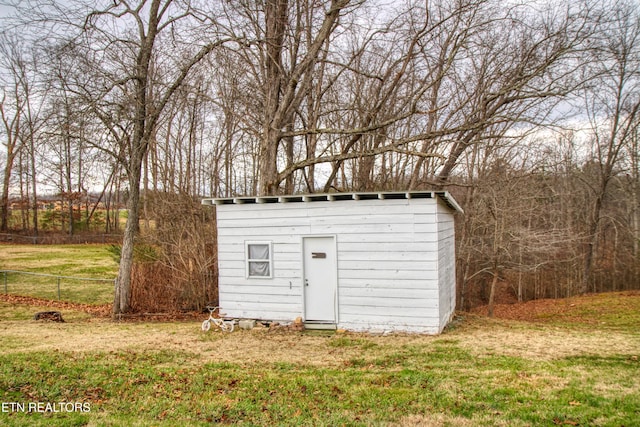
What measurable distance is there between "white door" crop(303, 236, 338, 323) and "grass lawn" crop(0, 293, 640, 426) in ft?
1.97

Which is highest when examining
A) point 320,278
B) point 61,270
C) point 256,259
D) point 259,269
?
point 256,259

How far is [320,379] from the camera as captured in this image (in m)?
6.66

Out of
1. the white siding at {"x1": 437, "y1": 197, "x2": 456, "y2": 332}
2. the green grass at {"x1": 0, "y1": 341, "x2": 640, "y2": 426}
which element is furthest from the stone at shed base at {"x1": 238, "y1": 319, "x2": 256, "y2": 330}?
the white siding at {"x1": 437, "y1": 197, "x2": 456, "y2": 332}

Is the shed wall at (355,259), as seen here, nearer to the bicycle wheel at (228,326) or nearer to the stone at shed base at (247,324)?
the stone at shed base at (247,324)

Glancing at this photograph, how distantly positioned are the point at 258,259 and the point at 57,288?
41.3 feet

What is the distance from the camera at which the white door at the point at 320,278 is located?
34.9 ft

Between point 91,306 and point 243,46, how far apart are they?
412 inches

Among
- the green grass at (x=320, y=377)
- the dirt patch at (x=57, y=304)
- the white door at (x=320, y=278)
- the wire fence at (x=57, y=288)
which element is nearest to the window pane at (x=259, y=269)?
the white door at (x=320, y=278)

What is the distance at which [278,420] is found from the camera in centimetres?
523

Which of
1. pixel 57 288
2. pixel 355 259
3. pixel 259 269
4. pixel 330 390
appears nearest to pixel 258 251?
pixel 259 269

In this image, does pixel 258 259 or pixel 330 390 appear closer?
pixel 330 390

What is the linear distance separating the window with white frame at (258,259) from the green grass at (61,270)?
8311 millimetres

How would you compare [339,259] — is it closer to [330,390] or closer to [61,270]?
[330,390]

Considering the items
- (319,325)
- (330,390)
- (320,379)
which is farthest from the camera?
(319,325)
